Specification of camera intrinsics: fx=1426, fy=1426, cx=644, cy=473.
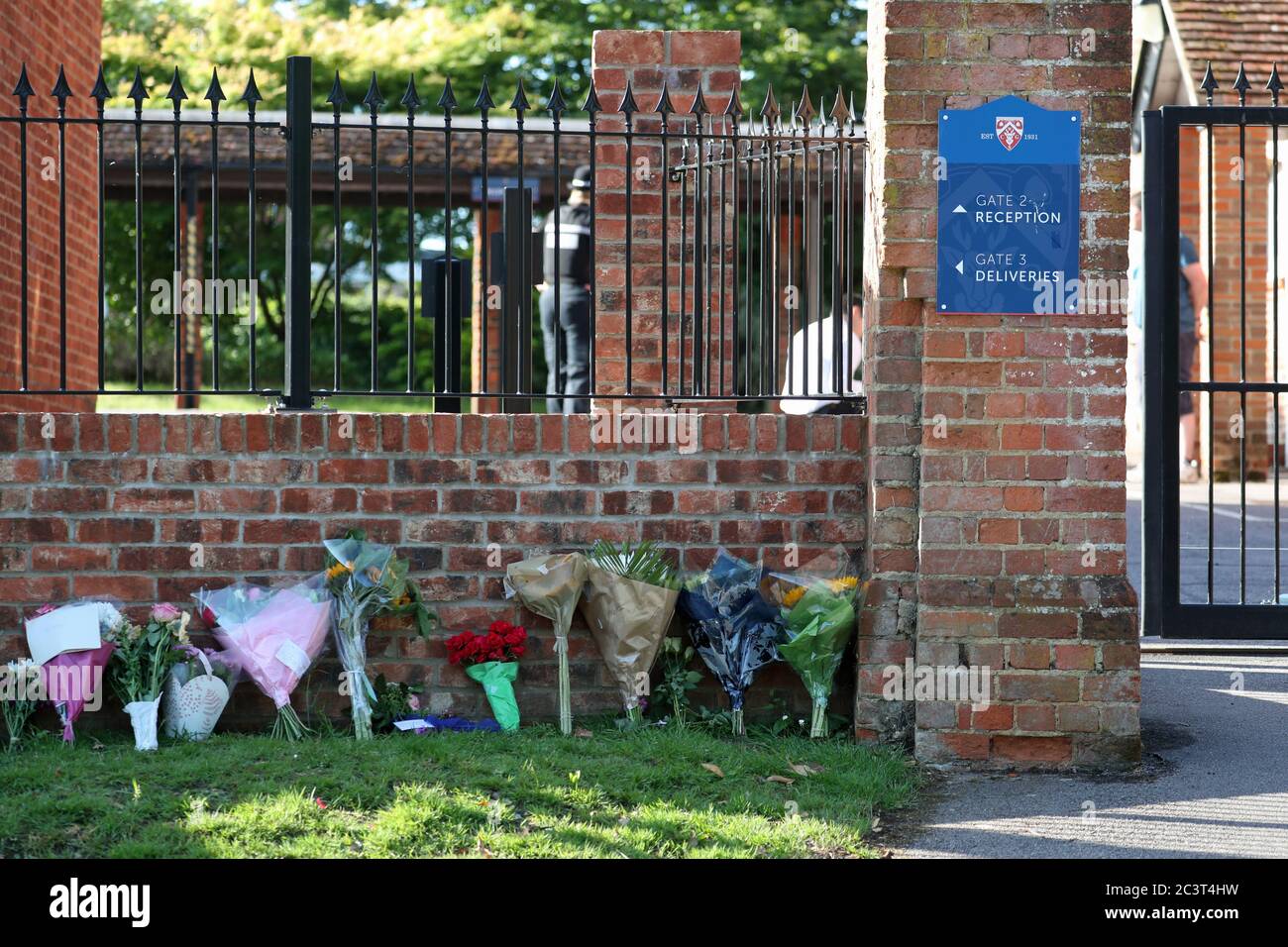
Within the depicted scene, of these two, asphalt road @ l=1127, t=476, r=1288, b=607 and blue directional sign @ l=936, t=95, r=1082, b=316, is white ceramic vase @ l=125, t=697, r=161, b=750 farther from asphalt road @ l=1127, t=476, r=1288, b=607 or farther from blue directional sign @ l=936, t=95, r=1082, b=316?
asphalt road @ l=1127, t=476, r=1288, b=607

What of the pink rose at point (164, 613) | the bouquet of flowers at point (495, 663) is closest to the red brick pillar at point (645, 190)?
the bouquet of flowers at point (495, 663)

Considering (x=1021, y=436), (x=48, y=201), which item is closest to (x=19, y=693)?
(x=1021, y=436)

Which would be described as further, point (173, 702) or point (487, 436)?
point (487, 436)

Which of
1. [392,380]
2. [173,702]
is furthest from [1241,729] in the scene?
[392,380]

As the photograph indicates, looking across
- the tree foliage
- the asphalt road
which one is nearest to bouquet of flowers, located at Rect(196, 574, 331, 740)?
the asphalt road

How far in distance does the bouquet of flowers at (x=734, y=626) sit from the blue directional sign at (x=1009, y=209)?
4.00ft

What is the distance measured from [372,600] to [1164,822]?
8.79ft

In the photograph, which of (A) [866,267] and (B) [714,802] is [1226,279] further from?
(B) [714,802]

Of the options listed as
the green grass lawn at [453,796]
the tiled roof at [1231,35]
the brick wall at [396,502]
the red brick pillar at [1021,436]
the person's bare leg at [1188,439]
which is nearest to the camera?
the green grass lawn at [453,796]

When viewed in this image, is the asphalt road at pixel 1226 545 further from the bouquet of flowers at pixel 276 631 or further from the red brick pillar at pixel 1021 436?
the bouquet of flowers at pixel 276 631

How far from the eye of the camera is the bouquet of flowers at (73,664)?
4855 millimetres

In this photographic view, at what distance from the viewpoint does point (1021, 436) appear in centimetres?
492

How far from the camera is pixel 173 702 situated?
4871 mm

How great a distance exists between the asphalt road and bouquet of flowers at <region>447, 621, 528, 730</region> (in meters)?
2.95
